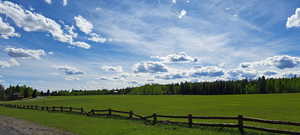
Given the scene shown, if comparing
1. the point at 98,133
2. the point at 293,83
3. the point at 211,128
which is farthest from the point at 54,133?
the point at 293,83

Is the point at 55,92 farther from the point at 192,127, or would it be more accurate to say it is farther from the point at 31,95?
the point at 192,127

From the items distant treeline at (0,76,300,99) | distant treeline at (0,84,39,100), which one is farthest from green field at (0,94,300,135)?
distant treeline at (0,84,39,100)

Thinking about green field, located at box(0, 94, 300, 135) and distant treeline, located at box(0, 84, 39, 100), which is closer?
green field, located at box(0, 94, 300, 135)

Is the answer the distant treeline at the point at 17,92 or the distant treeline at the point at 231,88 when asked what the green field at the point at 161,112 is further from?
the distant treeline at the point at 17,92

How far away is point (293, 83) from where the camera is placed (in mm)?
123438

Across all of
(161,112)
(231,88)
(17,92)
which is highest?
(161,112)

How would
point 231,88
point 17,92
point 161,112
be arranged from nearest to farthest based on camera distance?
point 161,112
point 231,88
point 17,92

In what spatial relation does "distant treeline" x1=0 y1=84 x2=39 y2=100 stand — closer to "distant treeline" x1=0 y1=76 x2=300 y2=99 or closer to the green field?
"distant treeline" x1=0 y1=76 x2=300 y2=99

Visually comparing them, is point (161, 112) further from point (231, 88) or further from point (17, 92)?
point (17, 92)

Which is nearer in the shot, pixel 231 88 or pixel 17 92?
pixel 231 88

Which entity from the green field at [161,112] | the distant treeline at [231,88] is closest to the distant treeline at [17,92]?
the distant treeline at [231,88]

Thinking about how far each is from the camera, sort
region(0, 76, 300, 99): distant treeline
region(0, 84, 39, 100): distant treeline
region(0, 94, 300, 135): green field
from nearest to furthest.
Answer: region(0, 94, 300, 135): green field
region(0, 76, 300, 99): distant treeline
region(0, 84, 39, 100): distant treeline

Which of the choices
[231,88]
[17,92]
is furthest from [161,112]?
[17,92]

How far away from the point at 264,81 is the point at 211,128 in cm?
13170
